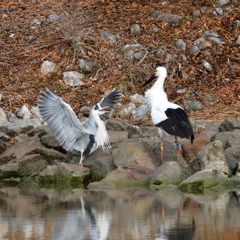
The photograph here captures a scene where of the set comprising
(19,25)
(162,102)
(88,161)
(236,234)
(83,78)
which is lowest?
(236,234)

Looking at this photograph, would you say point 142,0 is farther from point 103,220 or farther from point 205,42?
point 103,220

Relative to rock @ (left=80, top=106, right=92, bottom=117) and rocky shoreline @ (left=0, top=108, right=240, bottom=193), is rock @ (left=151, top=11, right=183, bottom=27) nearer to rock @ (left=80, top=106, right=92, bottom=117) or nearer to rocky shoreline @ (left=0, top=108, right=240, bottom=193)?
rock @ (left=80, top=106, right=92, bottom=117)

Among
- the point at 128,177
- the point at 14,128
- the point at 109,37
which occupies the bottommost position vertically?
the point at 128,177

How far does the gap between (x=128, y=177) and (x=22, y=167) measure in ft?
7.10

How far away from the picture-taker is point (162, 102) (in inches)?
366

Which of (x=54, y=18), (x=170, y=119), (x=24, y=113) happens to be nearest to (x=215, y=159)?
(x=170, y=119)

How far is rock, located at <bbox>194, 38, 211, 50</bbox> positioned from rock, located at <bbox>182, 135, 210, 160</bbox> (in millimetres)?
5139

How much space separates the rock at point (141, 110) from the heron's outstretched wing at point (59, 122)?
254cm

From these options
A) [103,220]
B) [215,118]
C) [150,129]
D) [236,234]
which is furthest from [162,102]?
[236,234]

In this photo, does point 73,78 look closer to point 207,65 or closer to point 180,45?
point 180,45

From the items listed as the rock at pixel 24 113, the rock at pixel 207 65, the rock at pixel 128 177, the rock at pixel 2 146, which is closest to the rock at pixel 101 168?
the rock at pixel 128 177

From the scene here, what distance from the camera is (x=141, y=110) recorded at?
1198 cm

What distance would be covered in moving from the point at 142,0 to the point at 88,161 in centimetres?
718

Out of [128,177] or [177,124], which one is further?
[177,124]
